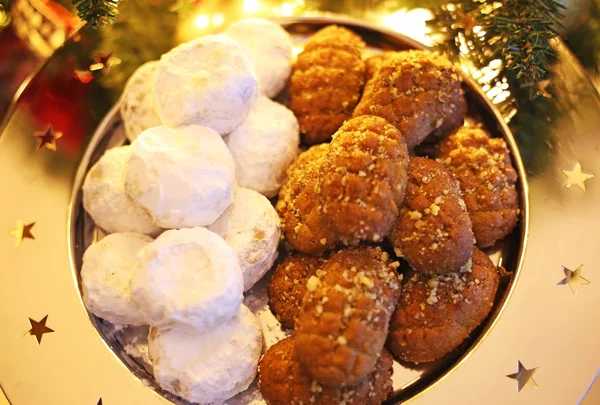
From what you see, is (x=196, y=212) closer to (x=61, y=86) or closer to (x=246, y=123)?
(x=246, y=123)

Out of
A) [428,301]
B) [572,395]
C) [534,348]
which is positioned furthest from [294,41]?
[572,395]

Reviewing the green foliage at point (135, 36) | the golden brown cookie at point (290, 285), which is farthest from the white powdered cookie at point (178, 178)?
the green foliage at point (135, 36)

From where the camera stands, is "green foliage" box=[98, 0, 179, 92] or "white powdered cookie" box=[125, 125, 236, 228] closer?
"white powdered cookie" box=[125, 125, 236, 228]

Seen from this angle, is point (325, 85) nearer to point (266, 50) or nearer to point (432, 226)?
point (266, 50)

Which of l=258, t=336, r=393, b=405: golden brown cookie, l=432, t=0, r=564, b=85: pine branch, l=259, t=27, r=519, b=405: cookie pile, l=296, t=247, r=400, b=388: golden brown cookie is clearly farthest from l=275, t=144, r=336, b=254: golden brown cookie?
l=432, t=0, r=564, b=85: pine branch

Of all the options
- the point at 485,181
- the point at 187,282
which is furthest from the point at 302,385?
the point at 485,181

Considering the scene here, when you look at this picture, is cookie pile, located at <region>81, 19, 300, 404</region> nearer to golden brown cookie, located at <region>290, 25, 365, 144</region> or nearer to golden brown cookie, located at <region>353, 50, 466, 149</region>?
golden brown cookie, located at <region>290, 25, 365, 144</region>

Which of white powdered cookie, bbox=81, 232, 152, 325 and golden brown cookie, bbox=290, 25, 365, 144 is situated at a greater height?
golden brown cookie, bbox=290, 25, 365, 144
